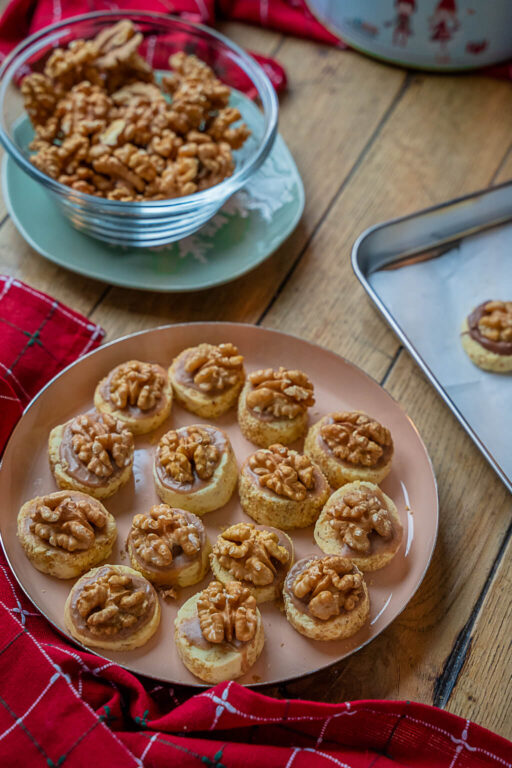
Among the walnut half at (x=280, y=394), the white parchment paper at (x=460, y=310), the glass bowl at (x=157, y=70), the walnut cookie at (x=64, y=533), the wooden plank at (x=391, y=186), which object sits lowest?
the white parchment paper at (x=460, y=310)

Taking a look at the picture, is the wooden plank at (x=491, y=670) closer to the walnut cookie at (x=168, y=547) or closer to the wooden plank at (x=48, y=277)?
the walnut cookie at (x=168, y=547)

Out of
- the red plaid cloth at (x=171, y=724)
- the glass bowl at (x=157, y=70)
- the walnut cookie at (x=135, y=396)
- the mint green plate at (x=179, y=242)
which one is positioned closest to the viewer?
the red plaid cloth at (x=171, y=724)

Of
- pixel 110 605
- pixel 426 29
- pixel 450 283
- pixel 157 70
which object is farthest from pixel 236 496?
pixel 426 29

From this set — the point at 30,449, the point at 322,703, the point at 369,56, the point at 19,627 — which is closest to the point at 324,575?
the point at 322,703

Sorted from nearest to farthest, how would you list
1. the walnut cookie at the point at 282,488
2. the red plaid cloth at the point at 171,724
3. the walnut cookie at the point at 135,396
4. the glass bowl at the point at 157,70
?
the red plaid cloth at the point at 171,724
the walnut cookie at the point at 282,488
the walnut cookie at the point at 135,396
the glass bowl at the point at 157,70

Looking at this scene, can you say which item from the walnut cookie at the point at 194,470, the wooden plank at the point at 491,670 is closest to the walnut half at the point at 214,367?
the walnut cookie at the point at 194,470

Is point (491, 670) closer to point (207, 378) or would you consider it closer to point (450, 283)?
point (207, 378)

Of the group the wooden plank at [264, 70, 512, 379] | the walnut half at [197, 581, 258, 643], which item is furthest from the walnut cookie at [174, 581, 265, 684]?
the wooden plank at [264, 70, 512, 379]

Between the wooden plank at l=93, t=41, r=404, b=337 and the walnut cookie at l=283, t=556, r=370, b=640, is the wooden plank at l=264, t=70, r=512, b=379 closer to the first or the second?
the wooden plank at l=93, t=41, r=404, b=337
